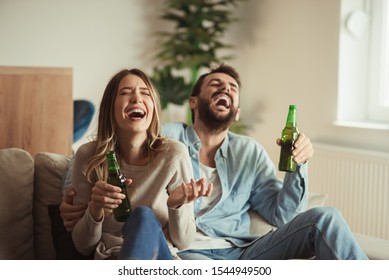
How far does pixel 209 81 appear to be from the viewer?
1.88 m

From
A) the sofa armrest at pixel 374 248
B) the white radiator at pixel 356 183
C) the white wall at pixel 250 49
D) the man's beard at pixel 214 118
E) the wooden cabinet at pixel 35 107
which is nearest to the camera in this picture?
the sofa armrest at pixel 374 248

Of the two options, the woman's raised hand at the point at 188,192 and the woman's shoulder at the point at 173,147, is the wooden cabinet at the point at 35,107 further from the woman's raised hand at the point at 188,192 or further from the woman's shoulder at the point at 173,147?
the woman's raised hand at the point at 188,192

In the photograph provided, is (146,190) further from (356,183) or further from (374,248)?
(356,183)

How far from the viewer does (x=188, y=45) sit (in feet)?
11.4

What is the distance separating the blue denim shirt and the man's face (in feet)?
0.17

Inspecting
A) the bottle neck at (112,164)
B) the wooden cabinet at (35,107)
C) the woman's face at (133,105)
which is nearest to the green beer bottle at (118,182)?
the bottle neck at (112,164)

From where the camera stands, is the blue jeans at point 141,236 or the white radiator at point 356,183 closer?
Result: the blue jeans at point 141,236

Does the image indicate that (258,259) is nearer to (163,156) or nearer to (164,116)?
(163,156)

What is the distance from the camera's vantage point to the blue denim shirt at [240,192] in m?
1.81

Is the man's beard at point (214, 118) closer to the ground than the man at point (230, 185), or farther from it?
farther from it

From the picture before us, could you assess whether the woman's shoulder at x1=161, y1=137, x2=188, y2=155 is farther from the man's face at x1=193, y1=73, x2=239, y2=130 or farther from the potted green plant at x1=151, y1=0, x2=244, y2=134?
the potted green plant at x1=151, y1=0, x2=244, y2=134

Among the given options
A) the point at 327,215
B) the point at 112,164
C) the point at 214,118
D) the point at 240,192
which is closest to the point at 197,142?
the point at 214,118

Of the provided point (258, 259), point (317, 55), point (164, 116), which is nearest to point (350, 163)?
point (317, 55)

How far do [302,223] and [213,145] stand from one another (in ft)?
1.16
